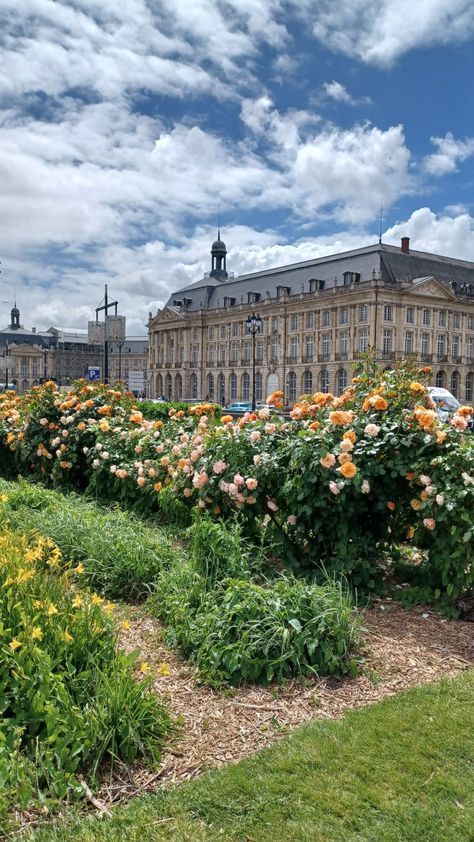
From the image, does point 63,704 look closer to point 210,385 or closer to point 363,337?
point 363,337

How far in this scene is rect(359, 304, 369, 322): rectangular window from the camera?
2790 inches

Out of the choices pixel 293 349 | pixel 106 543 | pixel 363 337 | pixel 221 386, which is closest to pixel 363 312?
pixel 363 337

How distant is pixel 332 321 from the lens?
7606 cm

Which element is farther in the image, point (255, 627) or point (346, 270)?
point (346, 270)

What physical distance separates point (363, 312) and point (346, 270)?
6.57 metres

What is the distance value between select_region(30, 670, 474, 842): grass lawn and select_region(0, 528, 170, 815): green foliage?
261 millimetres

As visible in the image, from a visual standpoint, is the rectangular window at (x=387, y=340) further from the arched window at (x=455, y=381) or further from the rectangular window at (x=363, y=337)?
the arched window at (x=455, y=381)

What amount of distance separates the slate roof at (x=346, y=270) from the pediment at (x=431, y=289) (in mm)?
1485

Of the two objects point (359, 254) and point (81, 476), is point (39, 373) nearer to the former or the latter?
point (359, 254)

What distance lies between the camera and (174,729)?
3.33 m

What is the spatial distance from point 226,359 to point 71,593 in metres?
91.6

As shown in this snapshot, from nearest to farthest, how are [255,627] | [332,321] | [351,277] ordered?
[255,627]
[351,277]
[332,321]

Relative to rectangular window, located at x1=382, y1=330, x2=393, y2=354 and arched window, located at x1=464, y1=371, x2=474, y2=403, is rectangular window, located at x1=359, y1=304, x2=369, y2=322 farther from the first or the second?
arched window, located at x1=464, y1=371, x2=474, y2=403

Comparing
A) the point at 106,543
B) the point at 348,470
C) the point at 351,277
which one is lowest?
the point at 106,543
